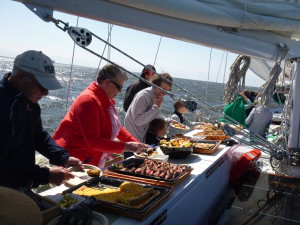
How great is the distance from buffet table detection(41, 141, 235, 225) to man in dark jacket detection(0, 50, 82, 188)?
18cm

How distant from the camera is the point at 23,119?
172 centimetres

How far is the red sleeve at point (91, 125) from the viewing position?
221 centimetres

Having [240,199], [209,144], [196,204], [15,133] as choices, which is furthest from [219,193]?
[15,133]

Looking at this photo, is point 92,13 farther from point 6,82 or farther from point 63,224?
point 63,224

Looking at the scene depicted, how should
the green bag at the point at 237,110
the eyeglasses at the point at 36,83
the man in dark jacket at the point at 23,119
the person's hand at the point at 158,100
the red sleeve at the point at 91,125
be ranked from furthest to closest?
1. the green bag at the point at 237,110
2. the person's hand at the point at 158,100
3. the red sleeve at the point at 91,125
4. the eyeglasses at the point at 36,83
5. the man in dark jacket at the point at 23,119

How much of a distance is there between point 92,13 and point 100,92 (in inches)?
33.6

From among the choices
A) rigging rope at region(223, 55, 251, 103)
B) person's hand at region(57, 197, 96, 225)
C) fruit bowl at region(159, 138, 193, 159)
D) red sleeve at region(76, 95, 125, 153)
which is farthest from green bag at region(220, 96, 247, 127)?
person's hand at region(57, 197, 96, 225)

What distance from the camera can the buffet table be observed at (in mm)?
1599

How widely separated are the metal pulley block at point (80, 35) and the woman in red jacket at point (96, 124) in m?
0.66

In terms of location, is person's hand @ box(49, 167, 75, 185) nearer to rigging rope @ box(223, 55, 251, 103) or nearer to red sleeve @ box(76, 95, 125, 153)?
red sleeve @ box(76, 95, 125, 153)

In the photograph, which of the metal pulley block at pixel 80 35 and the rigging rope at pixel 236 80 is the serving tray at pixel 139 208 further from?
the rigging rope at pixel 236 80

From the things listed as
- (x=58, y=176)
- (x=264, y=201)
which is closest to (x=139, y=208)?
(x=58, y=176)

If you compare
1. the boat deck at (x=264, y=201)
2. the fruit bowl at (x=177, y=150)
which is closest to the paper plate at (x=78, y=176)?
the fruit bowl at (x=177, y=150)

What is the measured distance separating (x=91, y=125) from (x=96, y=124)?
41 mm
